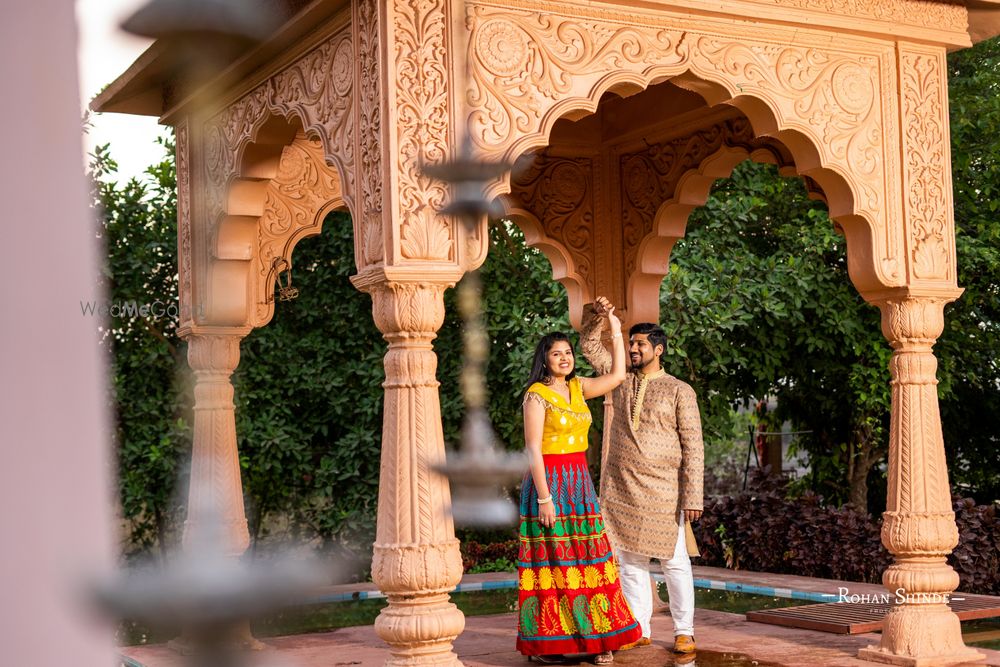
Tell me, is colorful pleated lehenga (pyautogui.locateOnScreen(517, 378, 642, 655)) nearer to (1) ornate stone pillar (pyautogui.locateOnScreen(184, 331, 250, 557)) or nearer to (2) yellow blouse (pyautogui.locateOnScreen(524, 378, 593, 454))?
(2) yellow blouse (pyautogui.locateOnScreen(524, 378, 593, 454))

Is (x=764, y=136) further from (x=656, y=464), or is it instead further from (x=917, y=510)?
(x=917, y=510)

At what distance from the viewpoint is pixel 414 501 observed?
445cm

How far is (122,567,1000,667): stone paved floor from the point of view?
542cm

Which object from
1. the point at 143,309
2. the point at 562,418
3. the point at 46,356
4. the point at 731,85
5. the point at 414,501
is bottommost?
the point at 414,501

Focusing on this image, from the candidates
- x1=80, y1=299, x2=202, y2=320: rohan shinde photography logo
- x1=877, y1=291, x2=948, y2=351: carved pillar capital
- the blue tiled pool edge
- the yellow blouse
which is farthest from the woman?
x1=80, y1=299, x2=202, y2=320: rohan shinde photography logo

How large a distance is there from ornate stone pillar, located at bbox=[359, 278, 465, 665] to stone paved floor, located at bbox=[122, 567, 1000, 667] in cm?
85

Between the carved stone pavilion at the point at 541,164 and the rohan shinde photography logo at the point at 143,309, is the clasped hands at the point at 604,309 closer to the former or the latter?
the carved stone pavilion at the point at 541,164

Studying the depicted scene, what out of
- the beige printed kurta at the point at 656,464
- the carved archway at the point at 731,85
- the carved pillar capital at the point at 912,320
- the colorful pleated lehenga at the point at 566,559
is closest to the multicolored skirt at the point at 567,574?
the colorful pleated lehenga at the point at 566,559

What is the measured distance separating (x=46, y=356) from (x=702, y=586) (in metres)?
8.14

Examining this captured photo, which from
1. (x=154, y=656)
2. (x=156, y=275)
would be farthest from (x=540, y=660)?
(x=156, y=275)

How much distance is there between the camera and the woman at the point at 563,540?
5.17 metres

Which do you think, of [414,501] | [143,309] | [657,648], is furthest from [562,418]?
[143,309]

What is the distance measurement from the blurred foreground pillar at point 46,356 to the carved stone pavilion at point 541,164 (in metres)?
3.22

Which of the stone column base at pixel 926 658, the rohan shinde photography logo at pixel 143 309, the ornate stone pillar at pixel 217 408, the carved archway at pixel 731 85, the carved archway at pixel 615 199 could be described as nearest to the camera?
the carved archway at pixel 731 85
